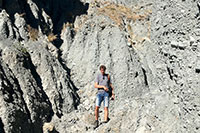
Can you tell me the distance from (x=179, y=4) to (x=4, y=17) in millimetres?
14691

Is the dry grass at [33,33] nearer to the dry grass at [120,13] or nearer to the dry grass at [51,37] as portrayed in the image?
the dry grass at [51,37]

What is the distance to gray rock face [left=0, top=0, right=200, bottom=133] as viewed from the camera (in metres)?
4.91

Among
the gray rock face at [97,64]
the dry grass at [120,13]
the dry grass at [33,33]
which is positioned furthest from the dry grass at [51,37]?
the dry grass at [120,13]

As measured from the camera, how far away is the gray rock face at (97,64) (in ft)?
16.1

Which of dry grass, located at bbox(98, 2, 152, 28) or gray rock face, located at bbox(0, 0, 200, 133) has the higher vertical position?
dry grass, located at bbox(98, 2, 152, 28)

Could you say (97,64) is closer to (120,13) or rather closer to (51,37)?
(51,37)

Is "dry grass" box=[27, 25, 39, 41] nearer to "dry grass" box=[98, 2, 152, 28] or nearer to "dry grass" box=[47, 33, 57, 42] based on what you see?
"dry grass" box=[47, 33, 57, 42]

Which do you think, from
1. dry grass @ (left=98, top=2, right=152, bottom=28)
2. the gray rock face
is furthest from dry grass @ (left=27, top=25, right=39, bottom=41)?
dry grass @ (left=98, top=2, right=152, bottom=28)

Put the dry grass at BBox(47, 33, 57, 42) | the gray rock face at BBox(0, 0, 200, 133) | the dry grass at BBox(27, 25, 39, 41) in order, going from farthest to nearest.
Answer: the dry grass at BBox(47, 33, 57, 42) → the dry grass at BBox(27, 25, 39, 41) → the gray rock face at BBox(0, 0, 200, 133)

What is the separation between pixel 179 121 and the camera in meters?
5.09

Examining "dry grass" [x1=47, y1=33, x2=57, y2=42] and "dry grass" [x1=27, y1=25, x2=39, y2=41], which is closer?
"dry grass" [x1=27, y1=25, x2=39, y2=41]

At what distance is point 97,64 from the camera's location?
19406 mm

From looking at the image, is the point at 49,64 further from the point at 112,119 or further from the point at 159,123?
the point at 159,123

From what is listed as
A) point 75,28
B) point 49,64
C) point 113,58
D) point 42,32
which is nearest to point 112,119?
point 49,64
